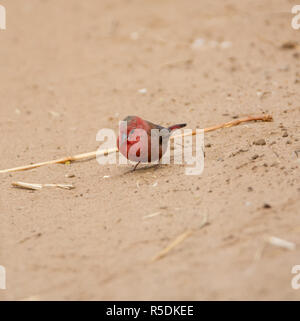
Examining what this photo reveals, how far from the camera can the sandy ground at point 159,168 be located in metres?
3.28

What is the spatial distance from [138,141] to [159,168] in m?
0.50

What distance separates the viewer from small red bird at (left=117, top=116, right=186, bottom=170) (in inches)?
181

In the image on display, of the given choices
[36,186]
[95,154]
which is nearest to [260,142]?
[95,154]

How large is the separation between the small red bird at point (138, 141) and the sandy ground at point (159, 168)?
0.73ft

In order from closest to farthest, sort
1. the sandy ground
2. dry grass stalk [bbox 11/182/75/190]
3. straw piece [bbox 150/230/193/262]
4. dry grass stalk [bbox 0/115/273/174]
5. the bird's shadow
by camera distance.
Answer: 1. the sandy ground
2. straw piece [bbox 150/230/193/262]
3. dry grass stalk [bbox 11/182/75/190]
4. the bird's shadow
5. dry grass stalk [bbox 0/115/273/174]

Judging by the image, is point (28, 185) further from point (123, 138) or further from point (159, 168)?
point (159, 168)

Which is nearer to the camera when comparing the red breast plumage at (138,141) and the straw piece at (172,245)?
the straw piece at (172,245)

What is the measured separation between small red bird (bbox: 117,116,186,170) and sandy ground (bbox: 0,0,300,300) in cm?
22

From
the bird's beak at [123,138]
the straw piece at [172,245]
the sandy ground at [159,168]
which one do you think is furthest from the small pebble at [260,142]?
the straw piece at [172,245]

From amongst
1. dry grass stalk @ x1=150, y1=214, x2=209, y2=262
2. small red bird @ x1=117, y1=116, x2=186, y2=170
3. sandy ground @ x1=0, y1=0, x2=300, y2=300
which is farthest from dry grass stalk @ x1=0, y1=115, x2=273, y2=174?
dry grass stalk @ x1=150, y1=214, x2=209, y2=262

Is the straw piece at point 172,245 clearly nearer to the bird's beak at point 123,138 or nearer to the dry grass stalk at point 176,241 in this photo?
the dry grass stalk at point 176,241

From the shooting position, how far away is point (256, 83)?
6484 millimetres

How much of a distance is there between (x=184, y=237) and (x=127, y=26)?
22.5ft

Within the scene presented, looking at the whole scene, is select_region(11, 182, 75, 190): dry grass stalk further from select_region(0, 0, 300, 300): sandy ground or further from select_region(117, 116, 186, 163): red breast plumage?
select_region(117, 116, 186, 163): red breast plumage
